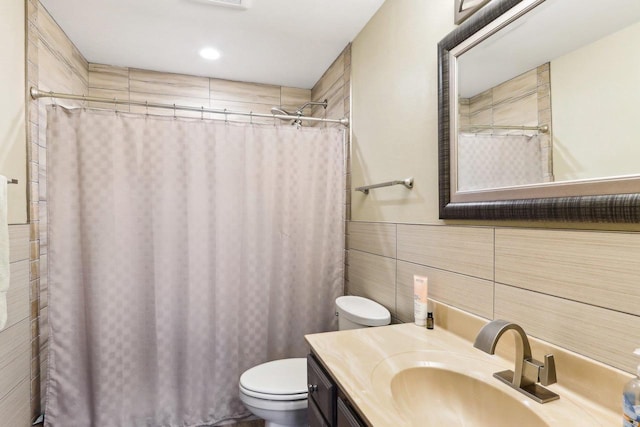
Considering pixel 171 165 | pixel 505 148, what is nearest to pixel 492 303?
pixel 505 148

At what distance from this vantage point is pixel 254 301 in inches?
79.9

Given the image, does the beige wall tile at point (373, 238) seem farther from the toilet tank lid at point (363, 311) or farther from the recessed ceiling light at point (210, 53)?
the recessed ceiling light at point (210, 53)

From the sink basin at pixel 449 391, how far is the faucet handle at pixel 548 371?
71mm

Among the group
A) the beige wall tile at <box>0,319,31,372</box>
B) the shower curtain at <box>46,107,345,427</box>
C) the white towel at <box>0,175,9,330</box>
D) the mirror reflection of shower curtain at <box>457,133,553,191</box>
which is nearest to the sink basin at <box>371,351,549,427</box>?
the mirror reflection of shower curtain at <box>457,133,553,191</box>

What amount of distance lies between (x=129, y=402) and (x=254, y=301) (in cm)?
85

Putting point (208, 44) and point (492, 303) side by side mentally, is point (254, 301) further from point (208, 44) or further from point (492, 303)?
point (208, 44)

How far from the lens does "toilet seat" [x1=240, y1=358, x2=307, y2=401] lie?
150 cm

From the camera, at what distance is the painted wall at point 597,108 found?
0.73 m

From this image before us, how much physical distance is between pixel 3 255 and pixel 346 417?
146cm

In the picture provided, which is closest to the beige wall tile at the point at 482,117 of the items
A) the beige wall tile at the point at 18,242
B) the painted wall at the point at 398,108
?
the painted wall at the point at 398,108

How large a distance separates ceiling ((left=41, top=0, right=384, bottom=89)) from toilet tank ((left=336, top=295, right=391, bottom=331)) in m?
1.61

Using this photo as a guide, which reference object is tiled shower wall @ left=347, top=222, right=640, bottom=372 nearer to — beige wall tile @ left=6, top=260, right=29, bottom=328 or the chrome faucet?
the chrome faucet

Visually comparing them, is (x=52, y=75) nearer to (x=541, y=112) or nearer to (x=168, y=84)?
(x=168, y=84)

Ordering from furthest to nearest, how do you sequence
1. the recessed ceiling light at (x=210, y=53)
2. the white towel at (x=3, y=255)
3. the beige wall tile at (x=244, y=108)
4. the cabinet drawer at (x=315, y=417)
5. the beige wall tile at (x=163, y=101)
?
the beige wall tile at (x=244, y=108) → the beige wall tile at (x=163, y=101) → the recessed ceiling light at (x=210, y=53) → the white towel at (x=3, y=255) → the cabinet drawer at (x=315, y=417)
